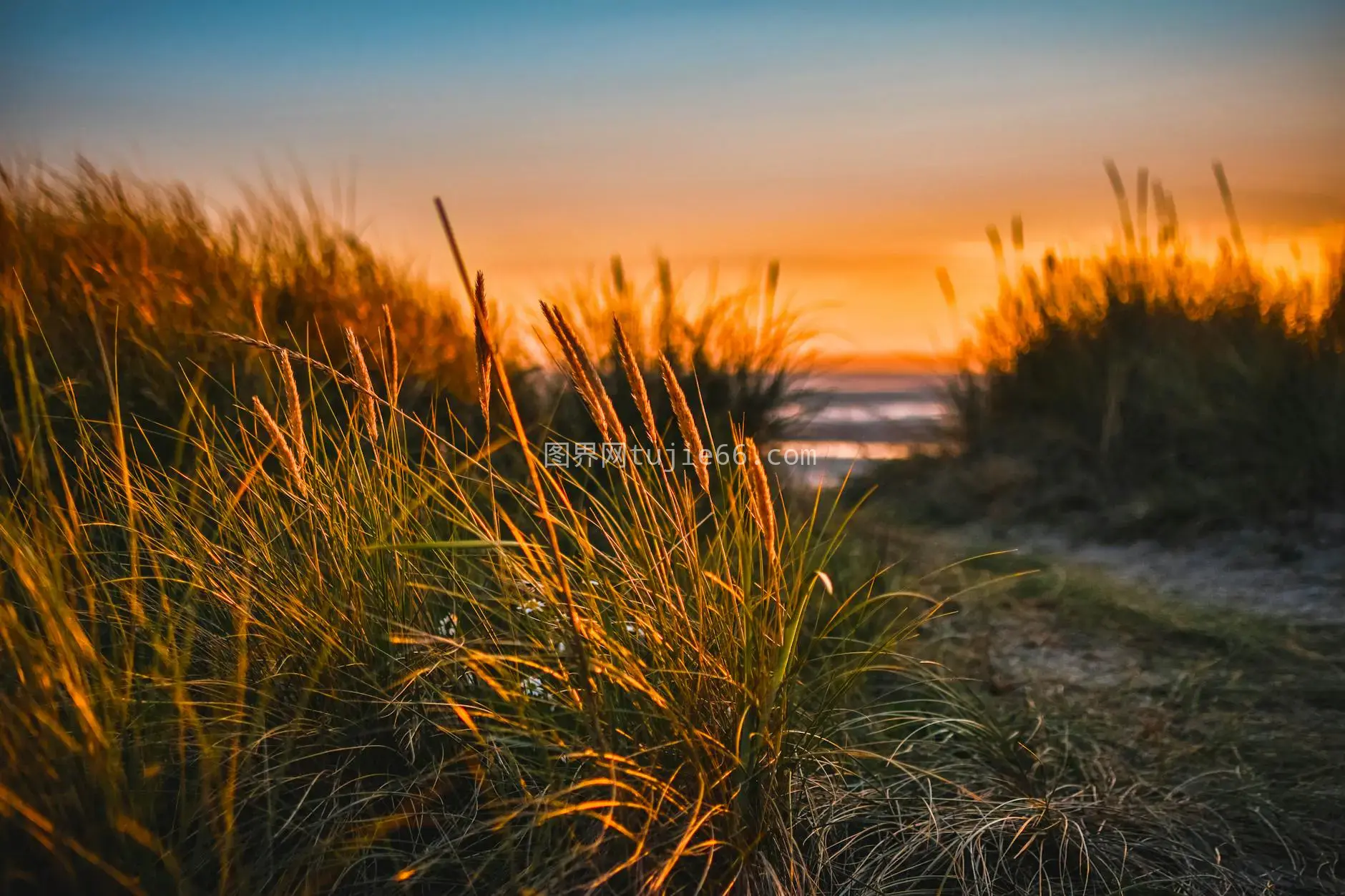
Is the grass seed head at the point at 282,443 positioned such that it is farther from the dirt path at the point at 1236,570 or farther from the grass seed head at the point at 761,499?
the dirt path at the point at 1236,570

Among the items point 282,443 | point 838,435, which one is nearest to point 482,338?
point 282,443

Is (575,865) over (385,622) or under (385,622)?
under

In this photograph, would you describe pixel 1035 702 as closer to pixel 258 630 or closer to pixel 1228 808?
pixel 1228 808

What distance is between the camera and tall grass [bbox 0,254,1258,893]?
3.69ft

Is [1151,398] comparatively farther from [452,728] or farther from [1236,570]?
[452,728]

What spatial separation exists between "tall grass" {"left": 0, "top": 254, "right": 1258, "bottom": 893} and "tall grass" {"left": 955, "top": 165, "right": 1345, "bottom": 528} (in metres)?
3.25

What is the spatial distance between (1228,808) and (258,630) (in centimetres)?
183

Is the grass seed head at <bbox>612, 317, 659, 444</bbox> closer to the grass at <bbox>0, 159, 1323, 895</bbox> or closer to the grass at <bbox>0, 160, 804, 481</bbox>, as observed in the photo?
the grass at <bbox>0, 159, 1323, 895</bbox>

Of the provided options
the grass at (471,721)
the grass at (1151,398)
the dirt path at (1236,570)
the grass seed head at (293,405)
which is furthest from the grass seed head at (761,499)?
the grass at (1151,398)

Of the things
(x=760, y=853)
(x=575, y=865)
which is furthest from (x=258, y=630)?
(x=760, y=853)

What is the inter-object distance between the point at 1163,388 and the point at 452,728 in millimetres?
4694

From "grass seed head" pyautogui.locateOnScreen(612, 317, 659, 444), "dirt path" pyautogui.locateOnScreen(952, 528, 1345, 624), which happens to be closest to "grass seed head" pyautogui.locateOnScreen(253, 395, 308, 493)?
"grass seed head" pyautogui.locateOnScreen(612, 317, 659, 444)

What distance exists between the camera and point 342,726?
142 centimetres

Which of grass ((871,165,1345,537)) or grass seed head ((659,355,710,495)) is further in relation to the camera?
grass ((871,165,1345,537))
